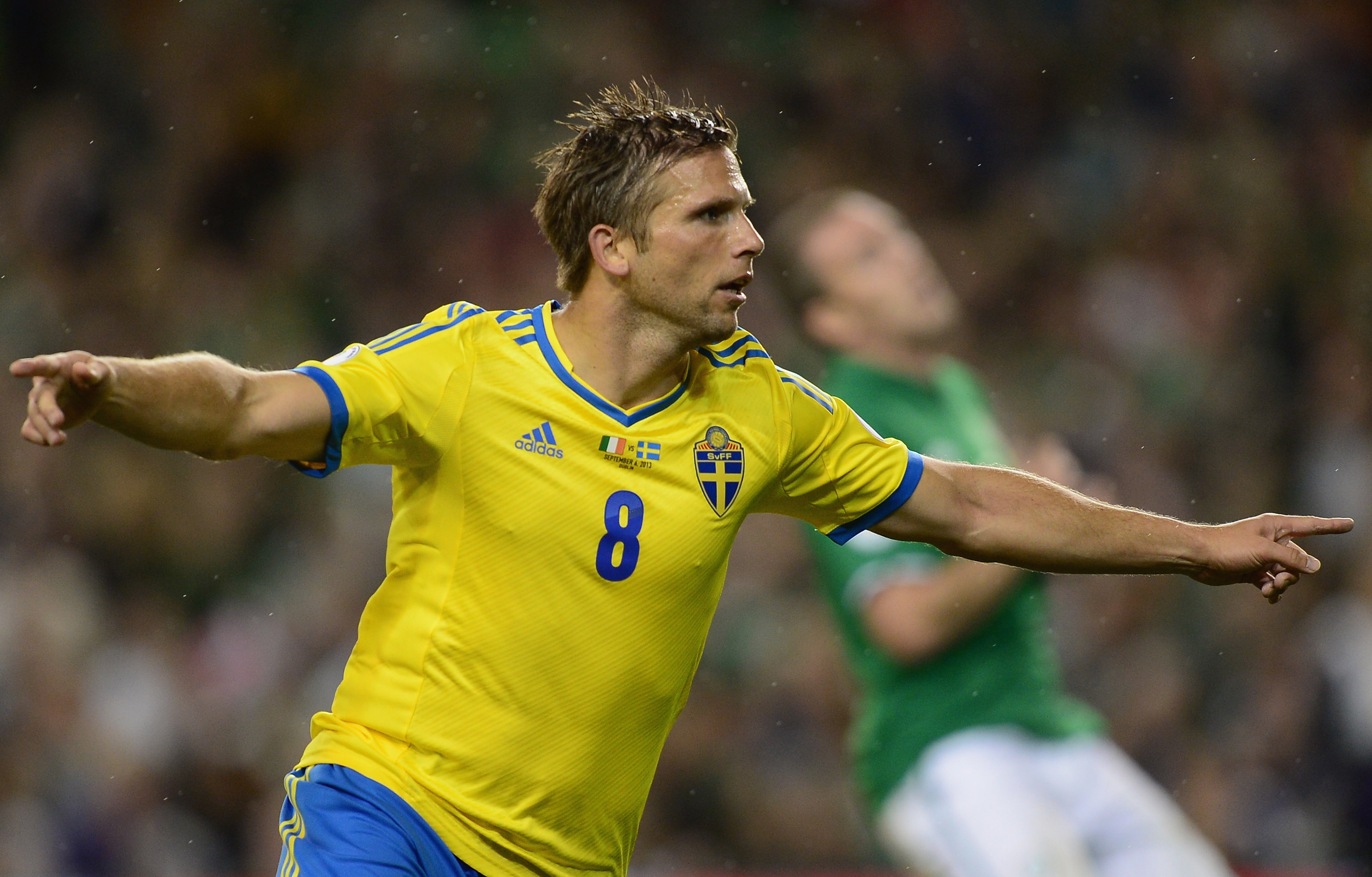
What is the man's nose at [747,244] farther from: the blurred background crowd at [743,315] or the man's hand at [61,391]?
the blurred background crowd at [743,315]

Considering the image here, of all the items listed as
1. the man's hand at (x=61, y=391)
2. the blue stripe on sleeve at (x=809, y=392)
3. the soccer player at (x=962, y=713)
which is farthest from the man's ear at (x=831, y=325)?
the man's hand at (x=61, y=391)

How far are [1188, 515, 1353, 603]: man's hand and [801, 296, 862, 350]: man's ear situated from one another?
2.18 meters

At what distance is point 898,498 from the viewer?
3.50 meters

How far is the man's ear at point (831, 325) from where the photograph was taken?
549 centimetres

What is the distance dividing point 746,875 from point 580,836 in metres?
4.69

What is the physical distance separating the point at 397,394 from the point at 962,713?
266 centimetres

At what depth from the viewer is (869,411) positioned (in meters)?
5.23

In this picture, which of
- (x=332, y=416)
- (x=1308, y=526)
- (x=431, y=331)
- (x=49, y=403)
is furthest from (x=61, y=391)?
(x=1308, y=526)

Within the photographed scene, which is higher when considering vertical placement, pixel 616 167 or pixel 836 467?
pixel 616 167

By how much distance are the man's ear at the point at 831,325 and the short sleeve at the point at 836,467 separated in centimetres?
197

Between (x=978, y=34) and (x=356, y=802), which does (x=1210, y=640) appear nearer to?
(x=978, y=34)

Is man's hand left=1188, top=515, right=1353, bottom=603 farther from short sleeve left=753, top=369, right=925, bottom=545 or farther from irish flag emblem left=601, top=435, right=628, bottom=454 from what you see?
irish flag emblem left=601, top=435, right=628, bottom=454

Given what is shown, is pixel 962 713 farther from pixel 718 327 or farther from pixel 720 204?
pixel 720 204

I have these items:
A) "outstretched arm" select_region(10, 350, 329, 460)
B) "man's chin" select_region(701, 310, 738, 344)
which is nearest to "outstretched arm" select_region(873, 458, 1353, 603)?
"man's chin" select_region(701, 310, 738, 344)
